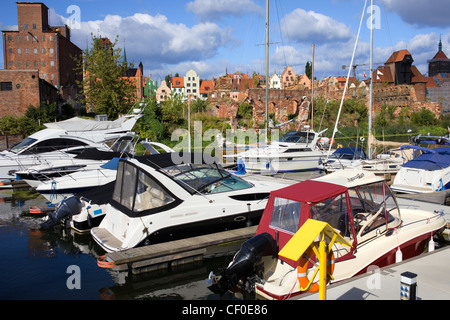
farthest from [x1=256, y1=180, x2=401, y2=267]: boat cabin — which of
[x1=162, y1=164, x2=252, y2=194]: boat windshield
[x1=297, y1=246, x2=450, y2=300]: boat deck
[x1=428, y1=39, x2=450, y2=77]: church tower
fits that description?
[x1=428, y1=39, x2=450, y2=77]: church tower

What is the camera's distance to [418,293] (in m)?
5.24

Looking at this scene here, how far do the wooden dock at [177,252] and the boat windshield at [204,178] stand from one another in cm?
107

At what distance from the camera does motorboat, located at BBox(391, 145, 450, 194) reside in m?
13.2

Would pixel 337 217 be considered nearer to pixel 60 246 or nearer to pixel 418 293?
pixel 418 293

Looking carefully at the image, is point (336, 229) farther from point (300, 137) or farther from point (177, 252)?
point (300, 137)

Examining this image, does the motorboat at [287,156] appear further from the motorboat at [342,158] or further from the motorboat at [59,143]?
the motorboat at [59,143]

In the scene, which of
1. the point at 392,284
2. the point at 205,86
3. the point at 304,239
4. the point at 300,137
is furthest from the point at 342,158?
the point at 205,86

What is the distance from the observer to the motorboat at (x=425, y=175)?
13.2 m

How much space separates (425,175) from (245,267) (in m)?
10.3

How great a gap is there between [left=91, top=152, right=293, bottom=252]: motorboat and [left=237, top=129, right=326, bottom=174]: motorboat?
9.90 metres

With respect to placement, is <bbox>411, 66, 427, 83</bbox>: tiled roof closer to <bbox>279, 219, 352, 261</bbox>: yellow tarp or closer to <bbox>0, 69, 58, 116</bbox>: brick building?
<bbox>0, 69, 58, 116</bbox>: brick building

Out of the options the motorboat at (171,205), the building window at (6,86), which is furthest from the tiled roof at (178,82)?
the motorboat at (171,205)
